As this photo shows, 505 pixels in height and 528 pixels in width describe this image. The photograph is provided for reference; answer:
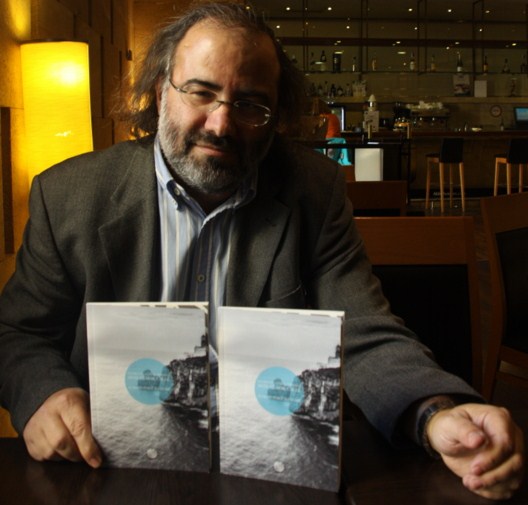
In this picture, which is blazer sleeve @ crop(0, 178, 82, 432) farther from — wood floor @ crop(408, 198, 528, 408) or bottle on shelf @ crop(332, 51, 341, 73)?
bottle on shelf @ crop(332, 51, 341, 73)

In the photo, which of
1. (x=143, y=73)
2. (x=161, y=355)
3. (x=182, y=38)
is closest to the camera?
(x=161, y=355)

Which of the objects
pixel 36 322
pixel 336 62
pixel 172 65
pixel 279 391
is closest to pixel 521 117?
pixel 336 62

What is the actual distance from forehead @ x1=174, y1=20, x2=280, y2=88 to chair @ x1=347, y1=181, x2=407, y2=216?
1.71 m

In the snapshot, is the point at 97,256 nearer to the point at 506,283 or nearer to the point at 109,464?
the point at 109,464

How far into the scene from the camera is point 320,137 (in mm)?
4910

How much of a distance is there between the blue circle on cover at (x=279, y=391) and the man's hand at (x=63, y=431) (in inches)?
8.6

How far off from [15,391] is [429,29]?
11933 mm

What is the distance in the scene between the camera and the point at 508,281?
238 centimetres

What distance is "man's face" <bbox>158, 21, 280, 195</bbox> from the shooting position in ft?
4.00

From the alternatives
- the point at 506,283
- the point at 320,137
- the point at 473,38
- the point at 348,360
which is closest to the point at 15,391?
the point at 348,360

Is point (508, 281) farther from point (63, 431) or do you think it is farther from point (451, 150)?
point (451, 150)

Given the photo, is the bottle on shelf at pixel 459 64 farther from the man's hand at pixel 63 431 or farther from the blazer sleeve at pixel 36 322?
the man's hand at pixel 63 431

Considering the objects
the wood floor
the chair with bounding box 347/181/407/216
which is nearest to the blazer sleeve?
the chair with bounding box 347/181/407/216

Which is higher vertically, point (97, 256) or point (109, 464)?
point (97, 256)
